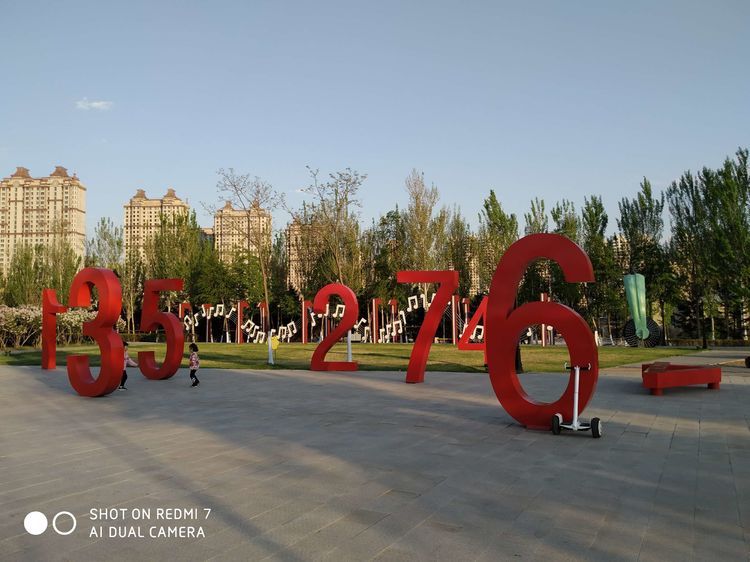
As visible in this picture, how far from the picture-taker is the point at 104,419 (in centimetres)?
939

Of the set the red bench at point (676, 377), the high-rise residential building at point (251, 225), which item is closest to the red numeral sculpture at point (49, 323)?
the red bench at point (676, 377)

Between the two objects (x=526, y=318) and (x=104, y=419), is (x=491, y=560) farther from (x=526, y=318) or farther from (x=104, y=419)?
(x=104, y=419)

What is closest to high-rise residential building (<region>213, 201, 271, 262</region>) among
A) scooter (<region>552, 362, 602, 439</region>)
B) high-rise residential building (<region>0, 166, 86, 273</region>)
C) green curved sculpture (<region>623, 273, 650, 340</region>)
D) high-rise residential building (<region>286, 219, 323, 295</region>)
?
high-rise residential building (<region>286, 219, 323, 295</region>)

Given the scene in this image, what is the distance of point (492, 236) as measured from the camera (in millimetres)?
43531

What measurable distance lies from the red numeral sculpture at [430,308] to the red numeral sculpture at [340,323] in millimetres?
2211

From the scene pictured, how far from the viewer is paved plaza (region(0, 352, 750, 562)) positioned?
3896 mm

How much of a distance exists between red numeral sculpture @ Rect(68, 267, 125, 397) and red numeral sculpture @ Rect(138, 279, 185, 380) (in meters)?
2.35

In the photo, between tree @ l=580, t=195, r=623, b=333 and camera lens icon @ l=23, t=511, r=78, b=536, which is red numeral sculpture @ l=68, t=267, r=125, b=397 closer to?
camera lens icon @ l=23, t=511, r=78, b=536

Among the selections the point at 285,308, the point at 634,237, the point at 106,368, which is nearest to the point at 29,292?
the point at 285,308

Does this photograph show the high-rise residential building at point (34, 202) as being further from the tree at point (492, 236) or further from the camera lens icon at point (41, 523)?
the camera lens icon at point (41, 523)

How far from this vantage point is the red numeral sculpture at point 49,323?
1655 centimetres

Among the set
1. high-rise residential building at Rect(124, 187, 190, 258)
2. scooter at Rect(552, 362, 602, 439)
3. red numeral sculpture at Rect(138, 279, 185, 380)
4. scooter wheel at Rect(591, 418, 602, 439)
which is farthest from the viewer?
high-rise residential building at Rect(124, 187, 190, 258)

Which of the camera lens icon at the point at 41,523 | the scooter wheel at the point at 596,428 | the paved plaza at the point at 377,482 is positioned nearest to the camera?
the paved plaza at the point at 377,482

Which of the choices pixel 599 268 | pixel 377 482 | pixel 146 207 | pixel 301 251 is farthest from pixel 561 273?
pixel 146 207
